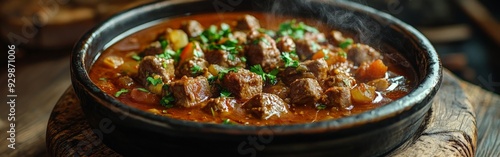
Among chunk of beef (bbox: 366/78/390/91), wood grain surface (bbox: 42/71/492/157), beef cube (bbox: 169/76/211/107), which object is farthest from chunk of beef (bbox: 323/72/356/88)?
beef cube (bbox: 169/76/211/107)

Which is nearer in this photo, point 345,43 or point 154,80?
point 154,80

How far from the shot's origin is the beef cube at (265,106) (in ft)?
10.1

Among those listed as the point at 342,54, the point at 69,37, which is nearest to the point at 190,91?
the point at 342,54

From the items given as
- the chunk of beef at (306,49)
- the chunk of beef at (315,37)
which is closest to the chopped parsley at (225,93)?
the chunk of beef at (306,49)

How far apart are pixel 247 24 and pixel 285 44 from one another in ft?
1.73

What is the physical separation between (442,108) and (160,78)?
1718 millimetres

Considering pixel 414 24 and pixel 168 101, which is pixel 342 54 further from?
pixel 414 24

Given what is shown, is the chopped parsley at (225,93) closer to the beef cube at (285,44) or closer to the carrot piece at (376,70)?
the beef cube at (285,44)

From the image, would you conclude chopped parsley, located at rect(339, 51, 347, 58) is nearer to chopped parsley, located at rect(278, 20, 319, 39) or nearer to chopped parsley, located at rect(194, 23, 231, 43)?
chopped parsley, located at rect(278, 20, 319, 39)

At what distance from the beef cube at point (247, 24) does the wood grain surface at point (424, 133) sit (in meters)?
1.27

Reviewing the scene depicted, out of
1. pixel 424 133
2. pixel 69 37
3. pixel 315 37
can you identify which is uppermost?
pixel 69 37

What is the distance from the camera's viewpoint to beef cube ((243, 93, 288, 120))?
3.07m

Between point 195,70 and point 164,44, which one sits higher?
point 164,44

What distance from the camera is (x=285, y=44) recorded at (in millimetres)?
3852
